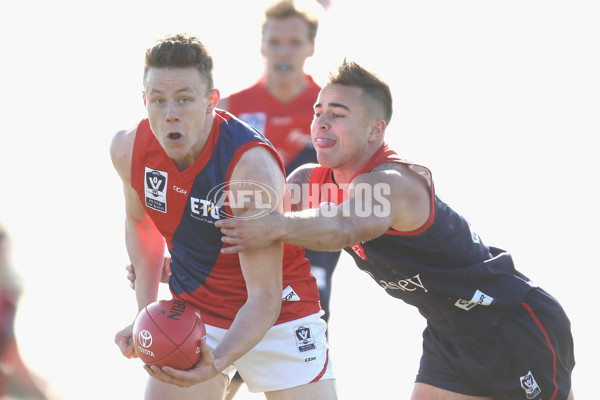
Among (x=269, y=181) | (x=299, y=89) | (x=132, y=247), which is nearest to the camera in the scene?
(x=269, y=181)

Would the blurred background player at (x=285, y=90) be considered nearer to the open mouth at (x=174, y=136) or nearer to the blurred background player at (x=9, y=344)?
the blurred background player at (x=9, y=344)

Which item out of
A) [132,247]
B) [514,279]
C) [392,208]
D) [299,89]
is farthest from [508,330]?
[299,89]

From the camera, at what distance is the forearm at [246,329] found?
4.16 m

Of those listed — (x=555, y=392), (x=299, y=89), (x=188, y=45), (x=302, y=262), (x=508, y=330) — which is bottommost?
(x=555, y=392)

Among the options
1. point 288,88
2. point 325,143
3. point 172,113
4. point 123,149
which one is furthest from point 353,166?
point 288,88

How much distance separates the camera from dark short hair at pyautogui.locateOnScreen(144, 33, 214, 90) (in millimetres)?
4289

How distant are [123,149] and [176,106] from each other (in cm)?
60

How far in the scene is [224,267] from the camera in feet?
15.2

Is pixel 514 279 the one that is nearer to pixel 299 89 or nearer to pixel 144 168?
pixel 144 168

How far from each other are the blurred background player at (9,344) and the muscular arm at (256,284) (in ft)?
8.67

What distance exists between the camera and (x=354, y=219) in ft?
14.6

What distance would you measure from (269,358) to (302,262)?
0.58 m

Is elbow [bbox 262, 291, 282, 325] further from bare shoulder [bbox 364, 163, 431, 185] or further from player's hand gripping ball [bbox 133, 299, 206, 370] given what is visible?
bare shoulder [bbox 364, 163, 431, 185]

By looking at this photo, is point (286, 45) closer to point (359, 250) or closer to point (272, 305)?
point (359, 250)
